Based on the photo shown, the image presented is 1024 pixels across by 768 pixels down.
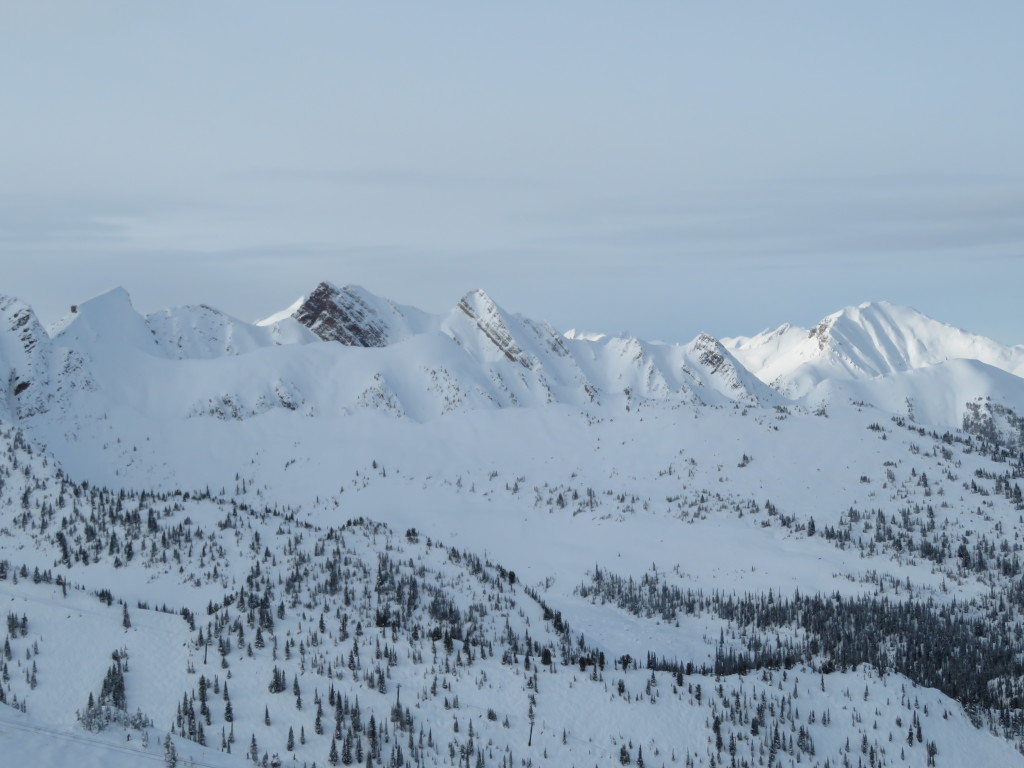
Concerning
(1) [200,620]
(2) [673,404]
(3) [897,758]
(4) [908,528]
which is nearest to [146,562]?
(1) [200,620]

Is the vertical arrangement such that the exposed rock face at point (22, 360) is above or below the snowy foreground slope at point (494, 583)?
above

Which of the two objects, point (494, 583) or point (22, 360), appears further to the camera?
point (22, 360)

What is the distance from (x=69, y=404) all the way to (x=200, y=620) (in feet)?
381

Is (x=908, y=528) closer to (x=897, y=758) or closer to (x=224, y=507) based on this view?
(x=897, y=758)

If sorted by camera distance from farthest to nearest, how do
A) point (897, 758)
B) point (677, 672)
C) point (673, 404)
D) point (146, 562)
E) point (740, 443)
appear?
point (673, 404)
point (740, 443)
point (146, 562)
point (677, 672)
point (897, 758)

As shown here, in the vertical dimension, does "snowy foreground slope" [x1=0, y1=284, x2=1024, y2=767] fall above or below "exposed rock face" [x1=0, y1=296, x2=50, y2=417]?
below

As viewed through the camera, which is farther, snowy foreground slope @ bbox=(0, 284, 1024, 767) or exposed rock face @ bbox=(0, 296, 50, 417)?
exposed rock face @ bbox=(0, 296, 50, 417)

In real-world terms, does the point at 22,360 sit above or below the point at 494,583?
above

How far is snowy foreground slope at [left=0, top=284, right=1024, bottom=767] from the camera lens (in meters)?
52.3

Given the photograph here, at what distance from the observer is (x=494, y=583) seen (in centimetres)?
8662

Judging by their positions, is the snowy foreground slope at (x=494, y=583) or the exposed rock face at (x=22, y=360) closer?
the snowy foreground slope at (x=494, y=583)

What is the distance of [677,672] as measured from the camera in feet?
200

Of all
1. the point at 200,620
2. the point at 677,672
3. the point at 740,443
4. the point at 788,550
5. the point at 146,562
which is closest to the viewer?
the point at 677,672

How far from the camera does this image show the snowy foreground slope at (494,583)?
172ft
